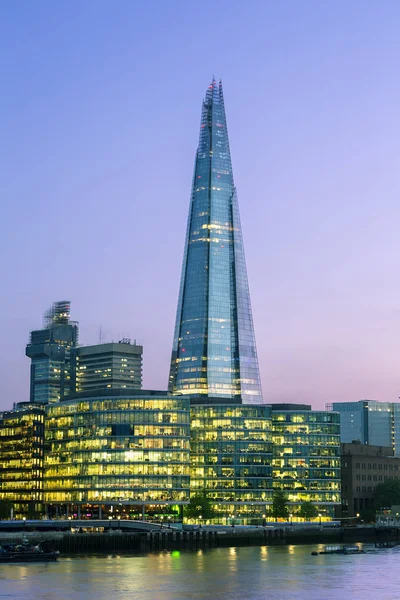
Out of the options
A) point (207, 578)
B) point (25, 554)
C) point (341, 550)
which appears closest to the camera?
point (207, 578)

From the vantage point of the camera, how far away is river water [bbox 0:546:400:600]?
12094 cm

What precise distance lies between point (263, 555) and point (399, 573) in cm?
3389

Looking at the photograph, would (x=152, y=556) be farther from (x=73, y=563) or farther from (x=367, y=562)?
(x=367, y=562)

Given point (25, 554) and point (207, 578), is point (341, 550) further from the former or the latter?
point (207, 578)

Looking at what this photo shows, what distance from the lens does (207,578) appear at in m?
136

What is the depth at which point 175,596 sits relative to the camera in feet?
390

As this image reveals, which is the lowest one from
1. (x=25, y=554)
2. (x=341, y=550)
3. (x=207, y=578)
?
(x=207, y=578)

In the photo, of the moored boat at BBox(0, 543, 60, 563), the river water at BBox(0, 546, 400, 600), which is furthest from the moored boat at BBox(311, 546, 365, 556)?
the moored boat at BBox(0, 543, 60, 563)

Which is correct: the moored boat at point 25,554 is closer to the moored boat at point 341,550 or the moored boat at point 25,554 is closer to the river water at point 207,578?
the river water at point 207,578

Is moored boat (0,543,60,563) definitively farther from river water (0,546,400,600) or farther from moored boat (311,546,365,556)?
moored boat (311,546,365,556)

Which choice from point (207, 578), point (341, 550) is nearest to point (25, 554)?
point (207, 578)

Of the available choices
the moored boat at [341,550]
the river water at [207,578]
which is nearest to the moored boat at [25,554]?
the river water at [207,578]

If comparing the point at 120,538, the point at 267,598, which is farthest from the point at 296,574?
the point at 120,538

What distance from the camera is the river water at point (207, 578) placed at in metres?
121
